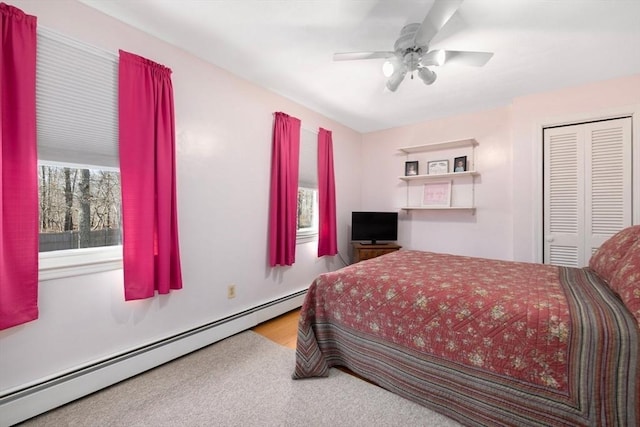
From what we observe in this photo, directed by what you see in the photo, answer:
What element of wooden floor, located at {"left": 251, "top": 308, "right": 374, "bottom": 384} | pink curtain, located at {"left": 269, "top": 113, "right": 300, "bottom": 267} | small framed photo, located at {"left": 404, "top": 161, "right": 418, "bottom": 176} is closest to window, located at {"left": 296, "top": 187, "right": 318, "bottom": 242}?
pink curtain, located at {"left": 269, "top": 113, "right": 300, "bottom": 267}

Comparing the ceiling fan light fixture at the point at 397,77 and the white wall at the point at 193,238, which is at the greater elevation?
the ceiling fan light fixture at the point at 397,77

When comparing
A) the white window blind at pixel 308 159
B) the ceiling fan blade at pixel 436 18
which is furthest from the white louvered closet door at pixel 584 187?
the white window blind at pixel 308 159

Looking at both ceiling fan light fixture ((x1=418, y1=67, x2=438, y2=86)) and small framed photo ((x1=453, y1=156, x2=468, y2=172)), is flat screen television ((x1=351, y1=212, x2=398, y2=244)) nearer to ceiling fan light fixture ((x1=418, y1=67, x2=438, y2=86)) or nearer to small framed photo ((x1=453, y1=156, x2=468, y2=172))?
small framed photo ((x1=453, y1=156, x2=468, y2=172))

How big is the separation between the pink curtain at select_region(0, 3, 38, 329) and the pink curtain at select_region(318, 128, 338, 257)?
8.41 ft

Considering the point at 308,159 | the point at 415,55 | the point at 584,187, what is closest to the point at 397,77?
the point at 415,55

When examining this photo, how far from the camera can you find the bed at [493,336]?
3.52ft

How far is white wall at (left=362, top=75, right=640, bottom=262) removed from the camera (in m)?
2.57

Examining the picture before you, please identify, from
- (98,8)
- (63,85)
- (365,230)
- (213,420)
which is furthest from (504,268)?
(98,8)

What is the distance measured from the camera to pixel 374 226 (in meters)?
3.76

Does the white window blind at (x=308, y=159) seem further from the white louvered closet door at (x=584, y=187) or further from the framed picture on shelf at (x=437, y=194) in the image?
the white louvered closet door at (x=584, y=187)

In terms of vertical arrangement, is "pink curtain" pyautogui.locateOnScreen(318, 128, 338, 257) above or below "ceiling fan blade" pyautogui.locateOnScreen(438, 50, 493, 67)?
below

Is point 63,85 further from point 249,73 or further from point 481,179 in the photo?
point 481,179

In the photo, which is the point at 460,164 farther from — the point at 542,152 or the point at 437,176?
the point at 542,152

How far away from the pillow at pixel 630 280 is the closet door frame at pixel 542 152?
1487 mm
